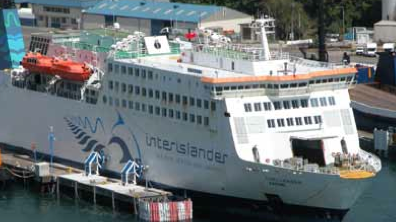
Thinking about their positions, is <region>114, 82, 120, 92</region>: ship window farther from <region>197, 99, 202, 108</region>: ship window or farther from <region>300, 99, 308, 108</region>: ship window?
<region>300, 99, 308, 108</region>: ship window

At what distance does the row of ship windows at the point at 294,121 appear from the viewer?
214 feet

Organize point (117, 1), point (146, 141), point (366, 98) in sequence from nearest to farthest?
point (146, 141), point (366, 98), point (117, 1)

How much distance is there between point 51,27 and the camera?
134750mm

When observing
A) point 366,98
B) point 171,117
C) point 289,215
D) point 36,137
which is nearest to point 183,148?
point 171,117

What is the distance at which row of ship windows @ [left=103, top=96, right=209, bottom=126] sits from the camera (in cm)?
6650

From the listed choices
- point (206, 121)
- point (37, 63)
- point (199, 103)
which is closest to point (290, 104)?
point (206, 121)

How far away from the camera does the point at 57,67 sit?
248ft

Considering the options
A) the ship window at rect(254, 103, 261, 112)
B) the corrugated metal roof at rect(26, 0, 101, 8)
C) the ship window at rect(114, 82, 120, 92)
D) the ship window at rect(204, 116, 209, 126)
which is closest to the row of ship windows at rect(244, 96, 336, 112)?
the ship window at rect(254, 103, 261, 112)

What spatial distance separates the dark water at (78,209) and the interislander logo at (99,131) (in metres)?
3.44

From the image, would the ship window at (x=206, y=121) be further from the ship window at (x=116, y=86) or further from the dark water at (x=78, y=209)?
the ship window at (x=116, y=86)

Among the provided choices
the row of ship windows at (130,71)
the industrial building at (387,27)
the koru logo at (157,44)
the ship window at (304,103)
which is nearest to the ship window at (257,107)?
the ship window at (304,103)

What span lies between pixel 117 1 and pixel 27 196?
5843cm

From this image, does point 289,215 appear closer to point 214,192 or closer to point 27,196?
point 214,192

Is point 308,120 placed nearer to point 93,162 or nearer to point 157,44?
point 157,44
